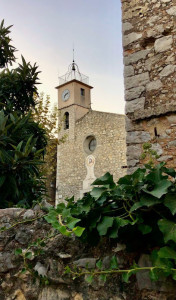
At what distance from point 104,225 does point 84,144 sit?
587 inches

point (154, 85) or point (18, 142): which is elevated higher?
point (154, 85)

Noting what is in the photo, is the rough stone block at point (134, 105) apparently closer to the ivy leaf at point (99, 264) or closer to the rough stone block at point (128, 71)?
the rough stone block at point (128, 71)

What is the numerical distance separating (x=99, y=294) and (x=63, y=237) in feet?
1.22

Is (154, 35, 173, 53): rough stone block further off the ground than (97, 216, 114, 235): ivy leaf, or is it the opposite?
(154, 35, 173, 53): rough stone block

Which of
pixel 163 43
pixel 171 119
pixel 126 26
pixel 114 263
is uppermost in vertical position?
pixel 126 26

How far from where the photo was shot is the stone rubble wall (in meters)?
1.30

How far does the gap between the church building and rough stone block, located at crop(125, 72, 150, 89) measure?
33.6ft

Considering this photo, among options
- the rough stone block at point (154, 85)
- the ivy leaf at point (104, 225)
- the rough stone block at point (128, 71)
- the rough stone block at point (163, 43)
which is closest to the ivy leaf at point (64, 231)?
the ivy leaf at point (104, 225)

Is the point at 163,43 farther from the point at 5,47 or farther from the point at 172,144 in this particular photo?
the point at 5,47

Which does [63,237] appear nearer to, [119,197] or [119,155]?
[119,197]

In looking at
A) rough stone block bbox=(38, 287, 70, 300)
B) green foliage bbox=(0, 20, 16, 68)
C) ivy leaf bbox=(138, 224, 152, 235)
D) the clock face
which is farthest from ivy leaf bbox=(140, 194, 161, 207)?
the clock face

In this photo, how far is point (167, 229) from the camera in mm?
1209

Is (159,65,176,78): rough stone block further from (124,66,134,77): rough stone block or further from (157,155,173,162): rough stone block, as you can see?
(157,155,173,162): rough stone block

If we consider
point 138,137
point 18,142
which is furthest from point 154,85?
point 18,142
